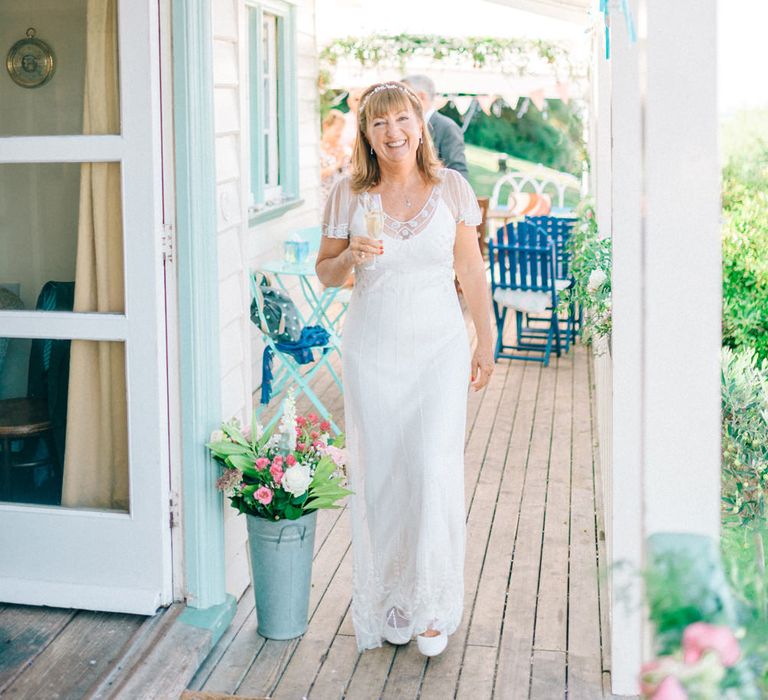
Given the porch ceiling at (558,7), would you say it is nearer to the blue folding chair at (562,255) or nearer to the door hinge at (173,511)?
the blue folding chair at (562,255)

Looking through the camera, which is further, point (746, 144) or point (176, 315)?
point (746, 144)

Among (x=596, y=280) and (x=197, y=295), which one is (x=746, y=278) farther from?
(x=197, y=295)

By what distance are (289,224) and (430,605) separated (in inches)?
229

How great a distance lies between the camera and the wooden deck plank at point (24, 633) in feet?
11.7

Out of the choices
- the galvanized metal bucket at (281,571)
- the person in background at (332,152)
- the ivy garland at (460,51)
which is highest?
the ivy garland at (460,51)

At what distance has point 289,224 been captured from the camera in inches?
361

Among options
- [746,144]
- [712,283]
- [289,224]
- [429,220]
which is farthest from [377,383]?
[746,144]

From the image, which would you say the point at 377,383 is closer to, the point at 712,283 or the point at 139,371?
the point at 139,371

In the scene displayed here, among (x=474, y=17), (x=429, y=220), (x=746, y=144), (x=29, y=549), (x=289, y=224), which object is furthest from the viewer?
(x=746, y=144)

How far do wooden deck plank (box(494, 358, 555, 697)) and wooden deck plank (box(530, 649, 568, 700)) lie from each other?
3 centimetres

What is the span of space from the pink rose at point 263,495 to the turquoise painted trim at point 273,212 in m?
4.19

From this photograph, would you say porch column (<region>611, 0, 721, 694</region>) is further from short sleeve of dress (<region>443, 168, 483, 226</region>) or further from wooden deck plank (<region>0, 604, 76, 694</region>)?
wooden deck plank (<region>0, 604, 76, 694</region>)

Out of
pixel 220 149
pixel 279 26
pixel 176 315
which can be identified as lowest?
pixel 176 315

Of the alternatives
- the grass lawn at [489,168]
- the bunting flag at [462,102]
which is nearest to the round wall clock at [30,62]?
the bunting flag at [462,102]
